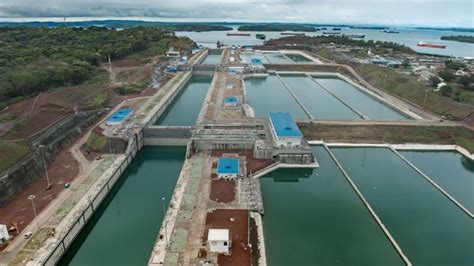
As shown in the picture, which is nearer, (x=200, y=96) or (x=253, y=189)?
(x=253, y=189)

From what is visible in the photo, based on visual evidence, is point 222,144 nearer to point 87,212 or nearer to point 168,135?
Result: point 168,135

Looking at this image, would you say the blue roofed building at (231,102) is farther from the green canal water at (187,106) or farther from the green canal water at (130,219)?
the green canal water at (130,219)

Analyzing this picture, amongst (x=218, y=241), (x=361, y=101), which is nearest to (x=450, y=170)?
Result: (x=361, y=101)

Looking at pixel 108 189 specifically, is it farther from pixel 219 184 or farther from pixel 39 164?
pixel 219 184

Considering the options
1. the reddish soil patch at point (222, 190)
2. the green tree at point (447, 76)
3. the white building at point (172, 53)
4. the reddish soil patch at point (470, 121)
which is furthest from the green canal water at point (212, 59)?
the reddish soil patch at point (222, 190)

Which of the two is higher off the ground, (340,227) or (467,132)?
(467,132)

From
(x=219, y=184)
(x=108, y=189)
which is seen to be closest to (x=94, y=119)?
(x=108, y=189)
